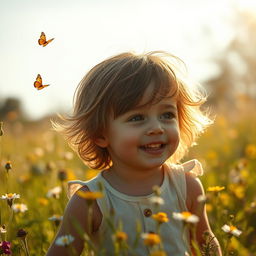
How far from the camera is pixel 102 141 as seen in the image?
212 cm

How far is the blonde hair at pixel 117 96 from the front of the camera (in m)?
2.00

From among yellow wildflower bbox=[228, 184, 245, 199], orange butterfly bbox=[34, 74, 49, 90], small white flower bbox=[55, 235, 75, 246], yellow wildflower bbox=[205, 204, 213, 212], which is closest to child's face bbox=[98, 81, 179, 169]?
orange butterfly bbox=[34, 74, 49, 90]

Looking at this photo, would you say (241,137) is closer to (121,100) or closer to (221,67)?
(121,100)

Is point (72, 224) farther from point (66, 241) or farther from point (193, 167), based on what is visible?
point (193, 167)

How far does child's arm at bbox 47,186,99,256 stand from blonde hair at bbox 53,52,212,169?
0.32 meters

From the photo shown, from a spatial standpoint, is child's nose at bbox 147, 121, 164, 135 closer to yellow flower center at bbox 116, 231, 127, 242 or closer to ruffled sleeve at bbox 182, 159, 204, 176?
ruffled sleeve at bbox 182, 159, 204, 176

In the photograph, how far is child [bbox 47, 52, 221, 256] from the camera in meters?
1.96

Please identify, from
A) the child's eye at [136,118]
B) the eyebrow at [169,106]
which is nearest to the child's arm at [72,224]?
the child's eye at [136,118]

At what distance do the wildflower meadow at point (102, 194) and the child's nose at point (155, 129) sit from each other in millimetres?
291

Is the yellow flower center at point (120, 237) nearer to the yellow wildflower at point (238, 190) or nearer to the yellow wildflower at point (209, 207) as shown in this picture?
the yellow wildflower at point (209, 207)

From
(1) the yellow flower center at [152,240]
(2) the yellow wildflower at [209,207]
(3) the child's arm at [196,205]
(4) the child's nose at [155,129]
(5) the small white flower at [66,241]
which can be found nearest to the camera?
(1) the yellow flower center at [152,240]

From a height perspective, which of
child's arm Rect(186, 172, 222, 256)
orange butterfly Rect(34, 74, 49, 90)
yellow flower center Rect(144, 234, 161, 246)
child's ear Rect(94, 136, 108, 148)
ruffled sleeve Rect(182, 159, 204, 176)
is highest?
orange butterfly Rect(34, 74, 49, 90)

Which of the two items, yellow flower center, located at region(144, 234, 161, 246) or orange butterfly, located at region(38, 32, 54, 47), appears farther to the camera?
orange butterfly, located at region(38, 32, 54, 47)

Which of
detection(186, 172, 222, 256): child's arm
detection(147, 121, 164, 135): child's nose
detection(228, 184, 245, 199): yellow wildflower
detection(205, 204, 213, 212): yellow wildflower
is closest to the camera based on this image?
detection(147, 121, 164, 135): child's nose
